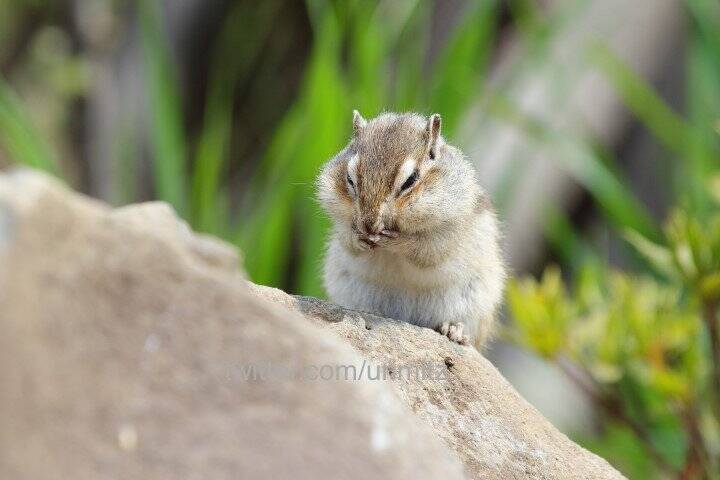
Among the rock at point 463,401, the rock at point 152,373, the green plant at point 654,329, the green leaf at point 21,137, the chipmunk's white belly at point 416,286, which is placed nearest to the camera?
the rock at point 152,373

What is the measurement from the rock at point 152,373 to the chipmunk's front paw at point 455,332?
120 centimetres

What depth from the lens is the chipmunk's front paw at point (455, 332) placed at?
3141mm

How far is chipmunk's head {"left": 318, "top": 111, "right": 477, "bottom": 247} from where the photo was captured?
3010mm

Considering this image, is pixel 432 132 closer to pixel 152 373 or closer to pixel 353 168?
pixel 353 168

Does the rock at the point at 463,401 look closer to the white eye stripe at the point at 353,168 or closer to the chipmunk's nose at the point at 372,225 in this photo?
the chipmunk's nose at the point at 372,225

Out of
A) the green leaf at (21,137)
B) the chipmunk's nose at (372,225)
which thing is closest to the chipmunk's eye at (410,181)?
the chipmunk's nose at (372,225)

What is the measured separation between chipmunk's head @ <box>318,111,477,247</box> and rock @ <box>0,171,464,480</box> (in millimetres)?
1072

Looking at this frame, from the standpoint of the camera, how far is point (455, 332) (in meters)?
3.17

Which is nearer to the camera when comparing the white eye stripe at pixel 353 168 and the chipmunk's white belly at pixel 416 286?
the white eye stripe at pixel 353 168

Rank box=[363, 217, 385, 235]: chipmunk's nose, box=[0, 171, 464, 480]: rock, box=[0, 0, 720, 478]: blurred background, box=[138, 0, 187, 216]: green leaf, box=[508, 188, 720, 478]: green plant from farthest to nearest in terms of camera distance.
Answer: box=[138, 0, 187, 216]: green leaf → box=[0, 0, 720, 478]: blurred background → box=[508, 188, 720, 478]: green plant → box=[363, 217, 385, 235]: chipmunk's nose → box=[0, 171, 464, 480]: rock

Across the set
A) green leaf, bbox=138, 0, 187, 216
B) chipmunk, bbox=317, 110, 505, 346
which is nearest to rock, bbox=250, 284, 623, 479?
chipmunk, bbox=317, 110, 505, 346

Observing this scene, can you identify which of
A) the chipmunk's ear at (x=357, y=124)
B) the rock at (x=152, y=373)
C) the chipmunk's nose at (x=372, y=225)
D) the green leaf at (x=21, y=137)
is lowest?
the rock at (x=152, y=373)

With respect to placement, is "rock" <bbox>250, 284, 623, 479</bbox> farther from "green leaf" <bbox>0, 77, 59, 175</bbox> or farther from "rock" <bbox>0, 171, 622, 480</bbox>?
"green leaf" <bbox>0, 77, 59, 175</bbox>

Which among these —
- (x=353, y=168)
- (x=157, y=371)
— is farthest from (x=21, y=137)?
(x=157, y=371)
